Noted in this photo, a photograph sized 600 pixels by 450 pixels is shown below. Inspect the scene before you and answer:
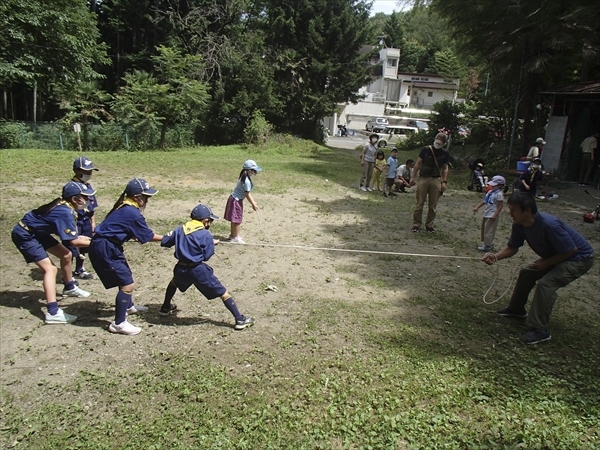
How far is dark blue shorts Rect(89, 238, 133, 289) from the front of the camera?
4.61 m

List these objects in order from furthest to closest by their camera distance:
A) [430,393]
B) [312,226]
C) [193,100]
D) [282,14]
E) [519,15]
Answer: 1. [282,14]
2. [193,100]
3. [519,15]
4. [312,226]
5. [430,393]

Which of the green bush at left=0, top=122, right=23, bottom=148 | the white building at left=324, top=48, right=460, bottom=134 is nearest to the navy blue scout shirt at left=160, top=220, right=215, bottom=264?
the green bush at left=0, top=122, right=23, bottom=148

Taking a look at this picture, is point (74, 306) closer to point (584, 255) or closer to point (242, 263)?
point (242, 263)

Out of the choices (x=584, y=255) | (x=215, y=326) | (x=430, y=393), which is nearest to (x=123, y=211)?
(x=215, y=326)

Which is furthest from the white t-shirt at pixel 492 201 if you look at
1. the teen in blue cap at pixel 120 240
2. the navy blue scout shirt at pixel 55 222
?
the navy blue scout shirt at pixel 55 222

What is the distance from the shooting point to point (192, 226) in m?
4.78

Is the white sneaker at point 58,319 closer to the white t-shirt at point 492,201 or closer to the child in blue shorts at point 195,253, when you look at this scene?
the child in blue shorts at point 195,253

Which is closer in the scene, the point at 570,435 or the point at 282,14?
the point at 570,435

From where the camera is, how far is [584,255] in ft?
15.9

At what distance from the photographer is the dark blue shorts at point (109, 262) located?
15.1ft

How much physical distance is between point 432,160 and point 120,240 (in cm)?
607

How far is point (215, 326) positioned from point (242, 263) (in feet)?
7.08

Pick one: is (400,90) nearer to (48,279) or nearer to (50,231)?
(50,231)

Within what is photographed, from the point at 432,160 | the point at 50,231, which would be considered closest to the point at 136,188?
the point at 50,231
